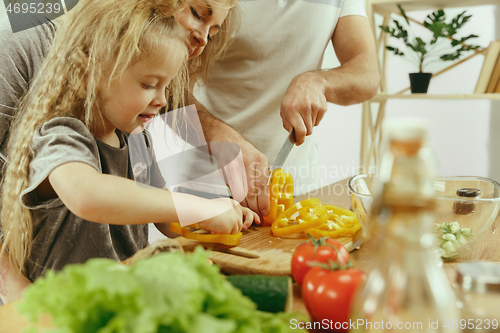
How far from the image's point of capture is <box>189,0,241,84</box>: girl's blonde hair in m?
1.36

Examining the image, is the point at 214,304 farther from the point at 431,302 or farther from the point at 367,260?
the point at 367,260

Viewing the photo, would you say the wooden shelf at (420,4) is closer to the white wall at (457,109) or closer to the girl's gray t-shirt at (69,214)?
the white wall at (457,109)

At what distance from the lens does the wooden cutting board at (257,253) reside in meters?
0.80

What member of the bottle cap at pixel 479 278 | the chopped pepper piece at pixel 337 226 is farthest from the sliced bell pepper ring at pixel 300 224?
the bottle cap at pixel 479 278

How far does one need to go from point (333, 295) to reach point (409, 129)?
31cm

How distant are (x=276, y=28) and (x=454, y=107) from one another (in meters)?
1.77

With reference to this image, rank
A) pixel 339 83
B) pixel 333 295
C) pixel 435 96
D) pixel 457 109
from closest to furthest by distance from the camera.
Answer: pixel 333 295 < pixel 339 83 < pixel 435 96 < pixel 457 109

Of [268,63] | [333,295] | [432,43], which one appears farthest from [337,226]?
[432,43]

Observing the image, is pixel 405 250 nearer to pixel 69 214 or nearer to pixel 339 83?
pixel 69 214

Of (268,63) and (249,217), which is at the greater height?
(268,63)

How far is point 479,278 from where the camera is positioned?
39cm

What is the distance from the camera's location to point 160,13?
3.39ft

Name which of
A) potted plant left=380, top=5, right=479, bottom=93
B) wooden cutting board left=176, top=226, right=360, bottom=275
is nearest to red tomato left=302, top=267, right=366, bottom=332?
wooden cutting board left=176, top=226, right=360, bottom=275

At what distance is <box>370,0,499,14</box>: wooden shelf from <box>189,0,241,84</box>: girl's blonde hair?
143 centimetres
